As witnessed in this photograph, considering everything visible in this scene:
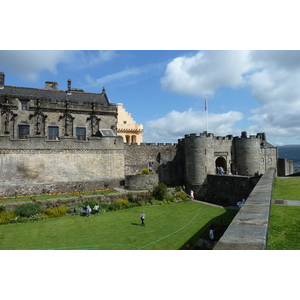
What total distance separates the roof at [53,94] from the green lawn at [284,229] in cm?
2833

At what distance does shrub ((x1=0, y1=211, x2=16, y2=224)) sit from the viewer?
17.4 meters

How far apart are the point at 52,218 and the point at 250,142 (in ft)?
92.2

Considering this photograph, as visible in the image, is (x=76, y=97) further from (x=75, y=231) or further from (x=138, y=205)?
(x=75, y=231)

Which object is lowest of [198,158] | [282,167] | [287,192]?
[282,167]

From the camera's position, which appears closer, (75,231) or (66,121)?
(75,231)

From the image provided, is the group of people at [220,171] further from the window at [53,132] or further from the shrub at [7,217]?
the shrub at [7,217]

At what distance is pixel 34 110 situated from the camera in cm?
2798

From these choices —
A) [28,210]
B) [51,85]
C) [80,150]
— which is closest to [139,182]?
[80,150]

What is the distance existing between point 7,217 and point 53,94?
19906mm

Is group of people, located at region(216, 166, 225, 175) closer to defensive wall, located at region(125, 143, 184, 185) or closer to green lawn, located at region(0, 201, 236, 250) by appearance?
defensive wall, located at region(125, 143, 184, 185)

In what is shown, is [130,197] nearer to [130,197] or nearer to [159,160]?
[130,197]

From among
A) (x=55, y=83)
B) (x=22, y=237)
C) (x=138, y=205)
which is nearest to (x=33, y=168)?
(x=22, y=237)

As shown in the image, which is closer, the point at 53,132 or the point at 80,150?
the point at 80,150

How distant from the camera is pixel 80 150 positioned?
25812 millimetres
